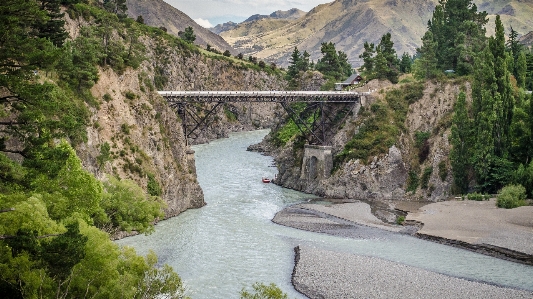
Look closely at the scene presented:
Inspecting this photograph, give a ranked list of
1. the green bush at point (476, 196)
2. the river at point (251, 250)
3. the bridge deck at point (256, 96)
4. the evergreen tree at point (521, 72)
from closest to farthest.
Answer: the river at point (251, 250) < the green bush at point (476, 196) < the bridge deck at point (256, 96) < the evergreen tree at point (521, 72)

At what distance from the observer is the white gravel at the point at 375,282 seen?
126 feet

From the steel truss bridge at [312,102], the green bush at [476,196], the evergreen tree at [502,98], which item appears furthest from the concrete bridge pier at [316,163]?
the evergreen tree at [502,98]

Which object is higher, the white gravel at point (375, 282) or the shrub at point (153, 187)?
the shrub at point (153, 187)

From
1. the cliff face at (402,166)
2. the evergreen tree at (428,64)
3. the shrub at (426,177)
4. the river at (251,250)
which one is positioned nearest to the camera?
the river at (251,250)

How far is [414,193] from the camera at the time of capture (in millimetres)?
73812

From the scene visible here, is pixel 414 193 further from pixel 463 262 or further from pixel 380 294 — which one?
pixel 380 294

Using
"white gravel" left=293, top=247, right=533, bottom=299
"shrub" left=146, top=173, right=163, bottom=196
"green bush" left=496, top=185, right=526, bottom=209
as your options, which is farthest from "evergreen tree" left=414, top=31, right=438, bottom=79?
"white gravel" left=293, top=247, right=533, bottom=299

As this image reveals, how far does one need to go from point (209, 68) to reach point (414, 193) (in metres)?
94.8

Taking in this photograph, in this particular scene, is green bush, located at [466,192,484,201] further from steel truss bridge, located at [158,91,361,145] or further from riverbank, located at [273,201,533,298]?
steel truss bridge, located at [158,91,361,145]

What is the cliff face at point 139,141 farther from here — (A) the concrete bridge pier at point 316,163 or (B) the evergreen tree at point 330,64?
(B) the evergreen tree at point 330,64

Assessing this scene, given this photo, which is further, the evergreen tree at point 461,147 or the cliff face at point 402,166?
the cliff face at point 402,166

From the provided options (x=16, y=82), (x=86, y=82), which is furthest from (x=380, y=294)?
(x=86, y=82)

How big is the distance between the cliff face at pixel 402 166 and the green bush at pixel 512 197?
1068 cm

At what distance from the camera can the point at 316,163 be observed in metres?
80.7
